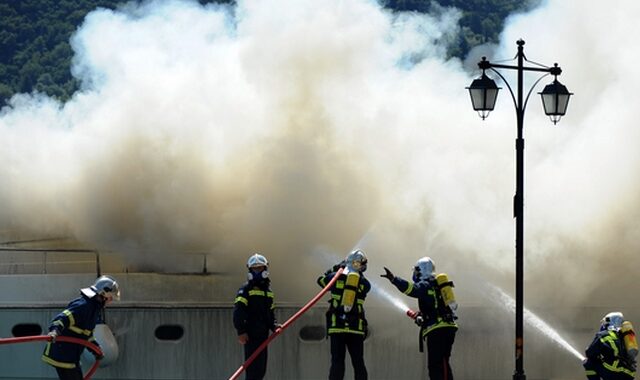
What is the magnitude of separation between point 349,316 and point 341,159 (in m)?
8.00

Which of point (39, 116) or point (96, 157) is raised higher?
point (39, 116)

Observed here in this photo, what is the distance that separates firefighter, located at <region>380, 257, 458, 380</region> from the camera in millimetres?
15273

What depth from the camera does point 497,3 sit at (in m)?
48.6

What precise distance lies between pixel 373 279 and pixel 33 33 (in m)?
36.2

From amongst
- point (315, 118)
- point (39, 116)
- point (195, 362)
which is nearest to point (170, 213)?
point (315, 118)

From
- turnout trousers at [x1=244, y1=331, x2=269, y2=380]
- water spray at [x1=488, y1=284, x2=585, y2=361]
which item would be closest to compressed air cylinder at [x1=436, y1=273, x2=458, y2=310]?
turnout trousers at [x1=244, y1=331, x2=269, y2=380]

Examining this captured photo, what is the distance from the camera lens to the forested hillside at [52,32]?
45.5m

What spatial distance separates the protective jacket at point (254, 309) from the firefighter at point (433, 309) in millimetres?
1464

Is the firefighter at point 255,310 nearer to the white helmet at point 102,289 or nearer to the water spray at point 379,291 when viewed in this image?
the white helmet at point 102,289

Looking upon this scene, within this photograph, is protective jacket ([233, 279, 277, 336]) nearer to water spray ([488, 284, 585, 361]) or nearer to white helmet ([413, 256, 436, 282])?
white helmet ([413, 256, 436, 282])

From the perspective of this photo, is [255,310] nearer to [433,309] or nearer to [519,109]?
[433,309]

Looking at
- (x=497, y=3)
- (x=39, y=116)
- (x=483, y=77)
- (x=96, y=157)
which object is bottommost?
(x=483, y=77)

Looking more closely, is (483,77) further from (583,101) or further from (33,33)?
(33,33)

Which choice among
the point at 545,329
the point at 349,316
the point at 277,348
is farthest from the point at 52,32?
the point at 349,316
